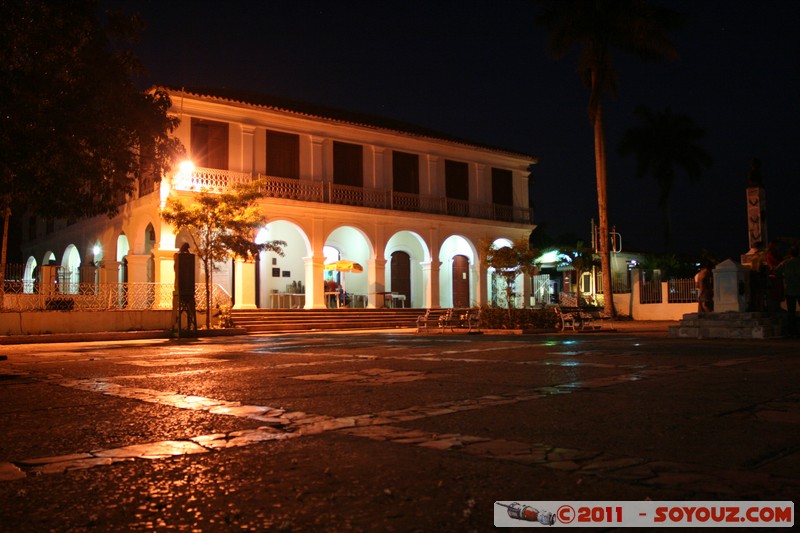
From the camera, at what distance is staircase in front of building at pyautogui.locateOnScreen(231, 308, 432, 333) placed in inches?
920

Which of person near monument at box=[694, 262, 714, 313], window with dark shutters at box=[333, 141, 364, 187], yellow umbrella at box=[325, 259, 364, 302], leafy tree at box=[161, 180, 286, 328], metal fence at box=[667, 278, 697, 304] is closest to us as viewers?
person near monument at box=[694, 262, 714, 313]

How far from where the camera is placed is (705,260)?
16.1m

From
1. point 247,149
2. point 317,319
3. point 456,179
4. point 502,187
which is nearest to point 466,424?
point 317,319

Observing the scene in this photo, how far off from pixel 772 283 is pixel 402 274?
65.4 feet

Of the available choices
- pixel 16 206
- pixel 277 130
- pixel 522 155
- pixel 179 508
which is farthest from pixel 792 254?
pixel 522 155

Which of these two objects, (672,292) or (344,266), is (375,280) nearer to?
(344,266)

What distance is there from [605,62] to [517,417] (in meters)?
23.6

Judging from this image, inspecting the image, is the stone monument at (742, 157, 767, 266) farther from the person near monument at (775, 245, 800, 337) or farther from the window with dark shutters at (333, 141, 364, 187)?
the window with dark shutters at (333, 141, 364, 187)

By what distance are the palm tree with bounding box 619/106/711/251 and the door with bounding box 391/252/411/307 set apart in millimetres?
21758

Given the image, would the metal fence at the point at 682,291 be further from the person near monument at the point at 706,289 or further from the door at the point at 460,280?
the door at the point at 460,280

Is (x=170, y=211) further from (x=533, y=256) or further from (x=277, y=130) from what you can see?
(x=533, y=256)

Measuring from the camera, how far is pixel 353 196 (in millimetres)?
29359

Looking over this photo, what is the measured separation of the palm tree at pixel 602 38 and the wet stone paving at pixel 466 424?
17.3 m

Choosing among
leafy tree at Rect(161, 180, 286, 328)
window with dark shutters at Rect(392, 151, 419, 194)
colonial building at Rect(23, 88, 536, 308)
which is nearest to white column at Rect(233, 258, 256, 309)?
colonial building at Rect(23, 88, 536, 308)
